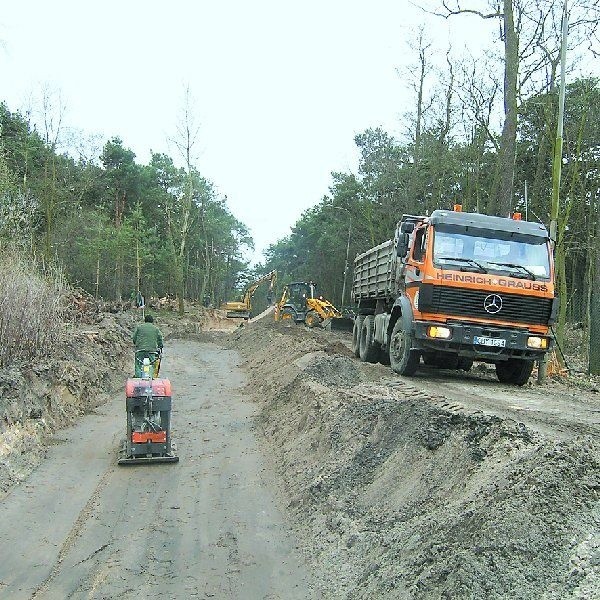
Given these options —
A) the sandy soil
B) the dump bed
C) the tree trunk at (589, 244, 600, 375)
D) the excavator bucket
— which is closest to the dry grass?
the sandy soil

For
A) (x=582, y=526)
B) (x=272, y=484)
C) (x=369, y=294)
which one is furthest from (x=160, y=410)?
(x=369, y=294)

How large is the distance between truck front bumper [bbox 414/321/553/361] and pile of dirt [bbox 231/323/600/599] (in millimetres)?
1478

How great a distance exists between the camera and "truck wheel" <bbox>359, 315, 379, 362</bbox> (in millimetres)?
16641

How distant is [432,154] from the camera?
99.4ft

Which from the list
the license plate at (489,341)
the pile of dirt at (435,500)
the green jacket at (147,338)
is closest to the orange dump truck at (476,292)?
the license plate at (489,341)

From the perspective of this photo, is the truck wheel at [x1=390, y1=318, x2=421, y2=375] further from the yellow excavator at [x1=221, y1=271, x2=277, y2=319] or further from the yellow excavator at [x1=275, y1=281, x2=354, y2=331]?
the yellow excavator at [x1=221, y1=271, x2=277, y2=319]

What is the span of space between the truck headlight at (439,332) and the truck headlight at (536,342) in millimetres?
1386

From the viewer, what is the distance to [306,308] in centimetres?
3678

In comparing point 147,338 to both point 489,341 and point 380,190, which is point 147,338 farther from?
point 380,190

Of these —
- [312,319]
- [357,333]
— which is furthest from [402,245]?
[312,319]

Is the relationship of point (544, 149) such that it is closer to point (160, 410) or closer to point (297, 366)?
point (297, 366)

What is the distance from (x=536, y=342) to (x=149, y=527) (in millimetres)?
7247

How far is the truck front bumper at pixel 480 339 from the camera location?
1148cm

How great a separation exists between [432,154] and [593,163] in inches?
354
